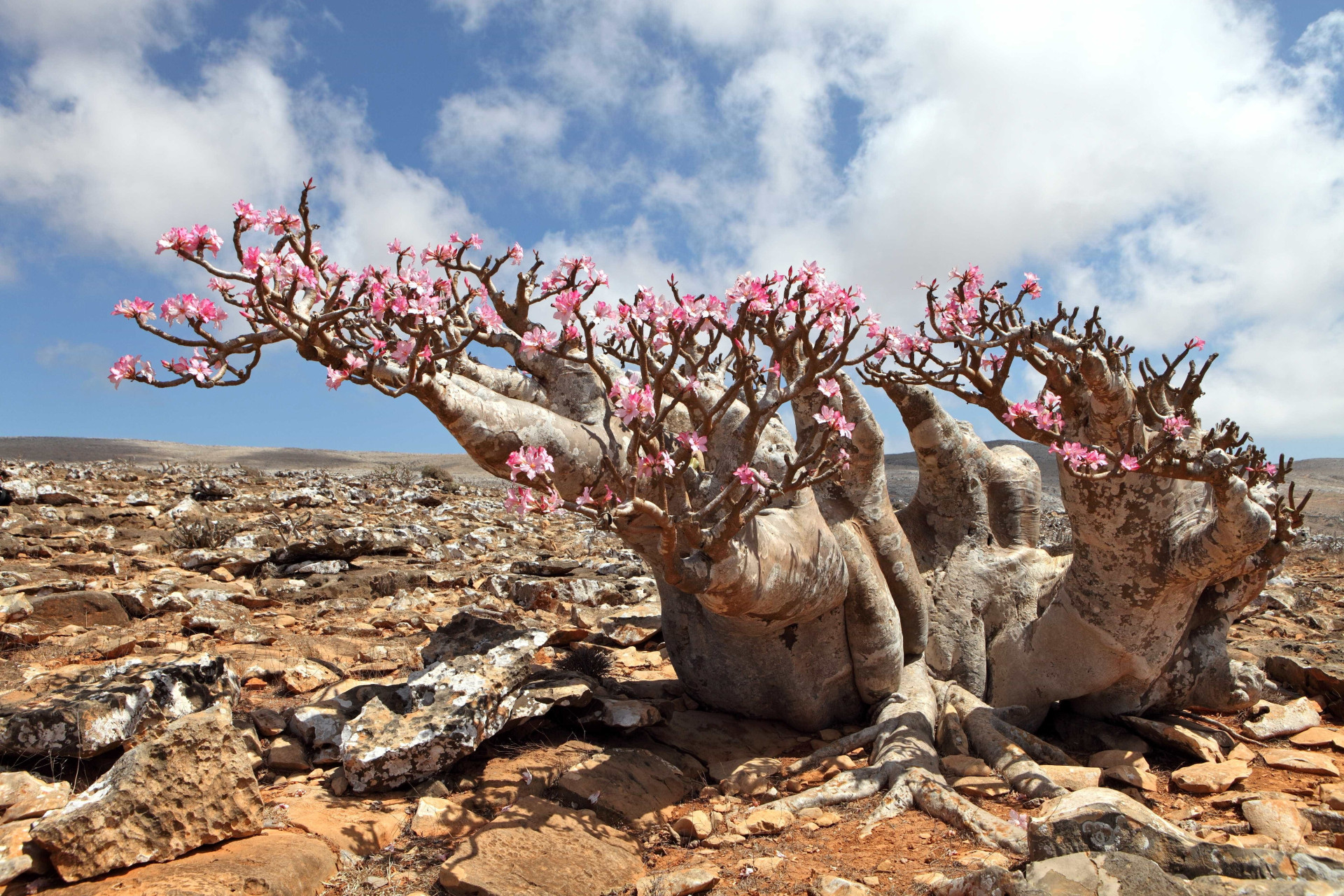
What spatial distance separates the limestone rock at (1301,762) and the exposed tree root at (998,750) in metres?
1.29

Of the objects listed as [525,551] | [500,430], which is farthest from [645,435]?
[525,551]

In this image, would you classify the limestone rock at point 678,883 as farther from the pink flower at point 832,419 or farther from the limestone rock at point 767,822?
the pink flower at point 832,419

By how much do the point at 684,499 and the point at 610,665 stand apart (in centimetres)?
296

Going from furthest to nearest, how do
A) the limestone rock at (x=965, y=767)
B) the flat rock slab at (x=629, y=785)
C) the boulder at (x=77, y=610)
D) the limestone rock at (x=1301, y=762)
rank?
the boulder at (x=77, y=610)
the limestone rock at (x=1301, y=762)
the limestone rock at (x=965, y=767)
the flat rock slab at (x=629, y=785)

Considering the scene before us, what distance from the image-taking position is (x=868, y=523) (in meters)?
6.18

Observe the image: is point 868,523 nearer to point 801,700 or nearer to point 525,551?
point 801,700

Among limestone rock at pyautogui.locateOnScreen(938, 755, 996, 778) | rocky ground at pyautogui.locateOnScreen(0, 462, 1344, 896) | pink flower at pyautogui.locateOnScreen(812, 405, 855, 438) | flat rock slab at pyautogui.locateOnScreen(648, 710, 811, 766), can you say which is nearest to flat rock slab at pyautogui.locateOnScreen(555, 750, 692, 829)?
rocky ground at pyautogui.locateOnScreen(0, 462, 1344, 896)

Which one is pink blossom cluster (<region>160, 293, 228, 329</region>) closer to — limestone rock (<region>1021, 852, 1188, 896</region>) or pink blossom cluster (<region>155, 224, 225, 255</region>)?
pink blossom cluster (<region>155, 224, 225, 255</region>)

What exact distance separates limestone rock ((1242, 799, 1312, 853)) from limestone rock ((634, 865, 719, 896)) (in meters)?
2.70

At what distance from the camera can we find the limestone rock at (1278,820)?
3.91 m

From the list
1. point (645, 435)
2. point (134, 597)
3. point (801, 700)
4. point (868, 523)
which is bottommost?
point (801, 700)

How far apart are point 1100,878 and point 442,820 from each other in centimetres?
277

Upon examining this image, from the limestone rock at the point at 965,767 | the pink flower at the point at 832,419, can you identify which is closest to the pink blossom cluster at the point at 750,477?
the pink flower at the point at 832,419

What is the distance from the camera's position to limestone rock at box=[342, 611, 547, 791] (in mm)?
4086
